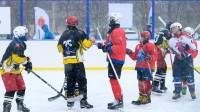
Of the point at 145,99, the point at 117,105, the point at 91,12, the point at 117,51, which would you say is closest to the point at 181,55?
the point at 145,99

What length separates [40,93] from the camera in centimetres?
623

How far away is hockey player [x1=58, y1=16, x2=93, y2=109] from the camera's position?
4887 millimetres

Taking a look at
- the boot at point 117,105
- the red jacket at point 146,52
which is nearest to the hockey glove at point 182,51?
the red jacket at point 146,52

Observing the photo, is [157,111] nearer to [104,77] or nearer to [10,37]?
[104,77]

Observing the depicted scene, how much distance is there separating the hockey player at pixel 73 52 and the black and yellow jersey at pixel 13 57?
2.09ft

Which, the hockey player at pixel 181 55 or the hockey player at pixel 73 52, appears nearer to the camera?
the hockey player at pixel 73 52

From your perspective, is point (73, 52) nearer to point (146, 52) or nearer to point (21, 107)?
point (21, 107)

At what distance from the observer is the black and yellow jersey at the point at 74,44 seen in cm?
487

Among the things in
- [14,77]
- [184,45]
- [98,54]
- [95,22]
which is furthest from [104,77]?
[14,77]

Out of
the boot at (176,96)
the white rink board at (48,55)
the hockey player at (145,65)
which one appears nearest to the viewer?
the hockey player at (145,65)

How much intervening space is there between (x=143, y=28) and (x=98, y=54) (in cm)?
152

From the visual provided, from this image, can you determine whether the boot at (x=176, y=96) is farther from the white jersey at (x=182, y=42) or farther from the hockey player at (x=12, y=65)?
the hockey player at (x=12, y=65)

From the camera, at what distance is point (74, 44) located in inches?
192

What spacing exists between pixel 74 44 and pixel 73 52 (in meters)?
0.12
